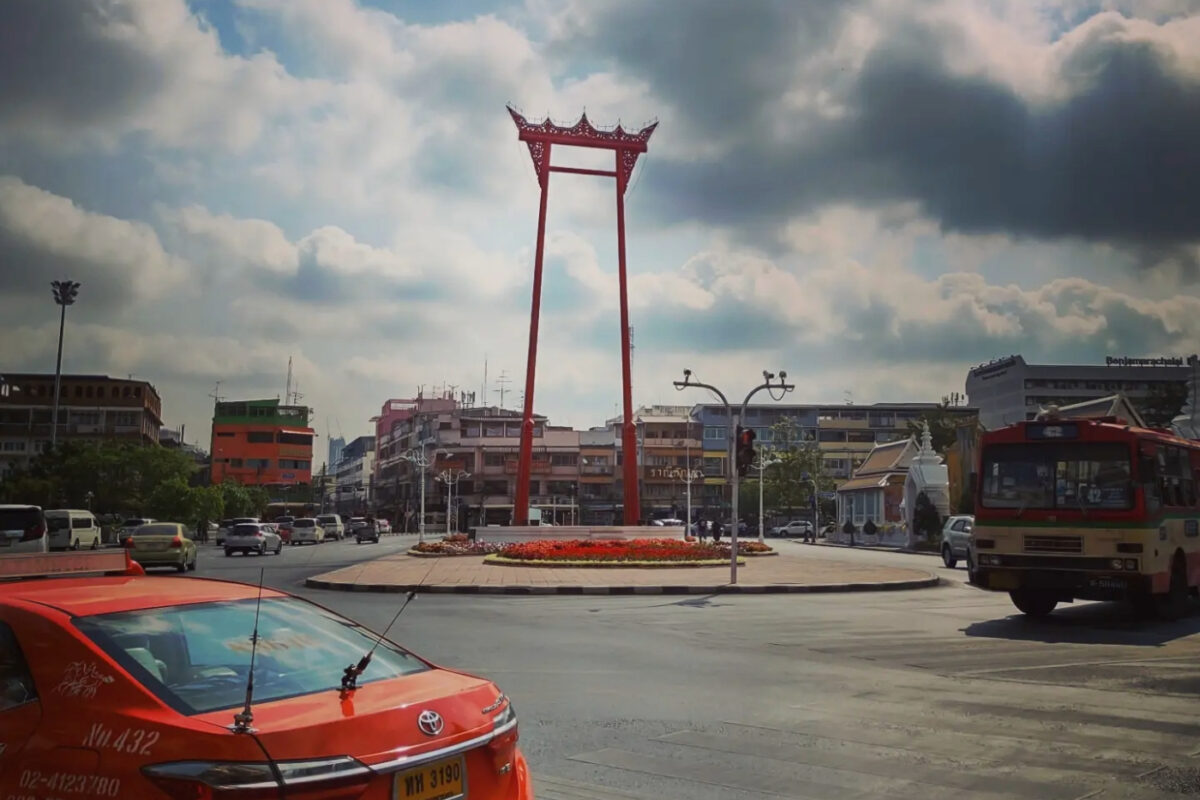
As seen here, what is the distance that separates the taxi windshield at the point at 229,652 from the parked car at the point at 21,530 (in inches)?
730

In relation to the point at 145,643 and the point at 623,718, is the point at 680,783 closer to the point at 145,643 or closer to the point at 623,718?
the point at 623,718

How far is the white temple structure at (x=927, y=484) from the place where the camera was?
154 ft

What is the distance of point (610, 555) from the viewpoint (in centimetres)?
2905

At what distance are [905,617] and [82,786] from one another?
14.2 m

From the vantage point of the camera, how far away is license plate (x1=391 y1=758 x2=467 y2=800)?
3.39m

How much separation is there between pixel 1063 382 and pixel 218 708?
391ft

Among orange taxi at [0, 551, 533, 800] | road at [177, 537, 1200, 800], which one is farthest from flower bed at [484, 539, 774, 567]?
orange taxi at [0, 551, 533, 800]

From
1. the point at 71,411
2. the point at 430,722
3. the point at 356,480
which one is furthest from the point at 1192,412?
the point at 356,480

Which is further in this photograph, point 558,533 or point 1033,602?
point 558,533

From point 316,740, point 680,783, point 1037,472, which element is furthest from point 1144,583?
point 316,740

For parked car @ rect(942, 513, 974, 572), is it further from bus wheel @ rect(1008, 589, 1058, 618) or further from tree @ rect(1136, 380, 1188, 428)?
tree @ rect(1136, 380, 1188, 428)

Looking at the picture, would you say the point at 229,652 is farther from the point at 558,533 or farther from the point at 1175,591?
the point at 558,533

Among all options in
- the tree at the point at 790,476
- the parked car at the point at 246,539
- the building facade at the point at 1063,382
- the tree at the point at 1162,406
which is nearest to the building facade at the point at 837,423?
the building facade at the point at 1063,382

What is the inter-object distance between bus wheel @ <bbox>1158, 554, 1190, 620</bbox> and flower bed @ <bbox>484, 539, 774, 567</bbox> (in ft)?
49.0
